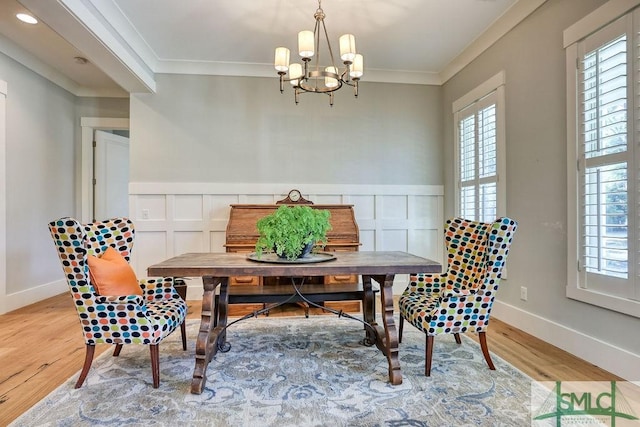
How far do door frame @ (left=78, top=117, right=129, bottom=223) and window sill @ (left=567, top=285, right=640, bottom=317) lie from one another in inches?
203

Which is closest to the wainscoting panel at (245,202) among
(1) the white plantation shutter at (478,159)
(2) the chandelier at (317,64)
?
(1) the white plantation shutter at (478,159)

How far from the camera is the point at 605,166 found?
84.6 inches

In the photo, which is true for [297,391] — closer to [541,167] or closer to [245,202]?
[541,167]

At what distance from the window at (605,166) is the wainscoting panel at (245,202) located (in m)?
1.95

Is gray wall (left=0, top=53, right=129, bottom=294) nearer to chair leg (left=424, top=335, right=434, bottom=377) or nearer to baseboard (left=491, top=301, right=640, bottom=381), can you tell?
chair leg (left=424, top=335, right=434, bottom=377)

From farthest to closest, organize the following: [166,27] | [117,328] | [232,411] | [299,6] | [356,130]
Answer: [356,130] → [166,27] → [299,6] → [117,328] → [232,411]

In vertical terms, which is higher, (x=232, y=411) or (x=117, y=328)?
(x=117, y=328)

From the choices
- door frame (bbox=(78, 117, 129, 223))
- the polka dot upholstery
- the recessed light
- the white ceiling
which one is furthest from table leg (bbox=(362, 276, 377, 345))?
door frame (bbox=(78, 117, 129, 223))

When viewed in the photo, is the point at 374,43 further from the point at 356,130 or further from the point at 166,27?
the point at 166,27

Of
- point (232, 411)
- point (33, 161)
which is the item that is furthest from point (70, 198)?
point (232, 411)

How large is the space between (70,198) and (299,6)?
3781 millimetres

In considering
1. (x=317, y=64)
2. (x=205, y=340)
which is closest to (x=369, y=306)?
(x=205, y=340)

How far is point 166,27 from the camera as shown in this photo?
318 centimetres

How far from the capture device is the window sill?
1963 millimetres
